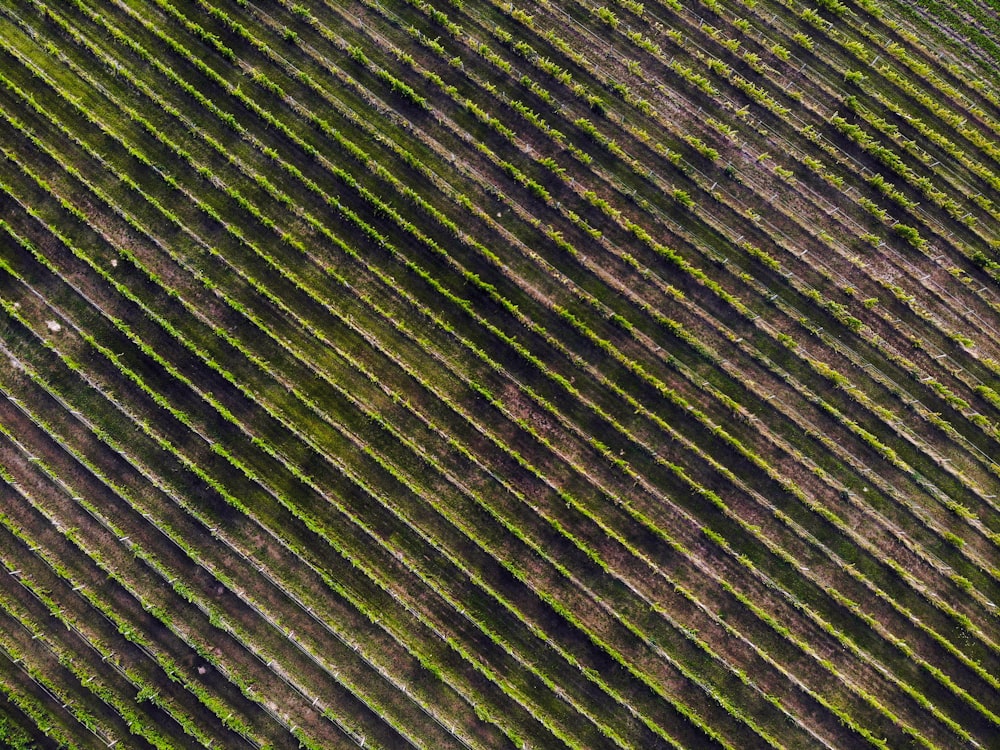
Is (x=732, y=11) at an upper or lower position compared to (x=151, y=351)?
upper

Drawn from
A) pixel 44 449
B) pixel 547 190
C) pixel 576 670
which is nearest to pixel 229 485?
pixel 44 449

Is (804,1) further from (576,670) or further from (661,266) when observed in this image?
(576,670)

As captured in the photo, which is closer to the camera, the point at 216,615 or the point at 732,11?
the point at 216,615

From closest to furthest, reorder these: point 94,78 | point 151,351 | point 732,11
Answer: point 151,351
point 94,78
point 732,11

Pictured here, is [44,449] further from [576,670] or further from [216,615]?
[576,670]

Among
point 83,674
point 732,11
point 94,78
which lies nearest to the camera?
point 83,674

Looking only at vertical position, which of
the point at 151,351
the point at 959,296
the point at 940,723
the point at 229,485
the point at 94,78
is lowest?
the point at 229,485
